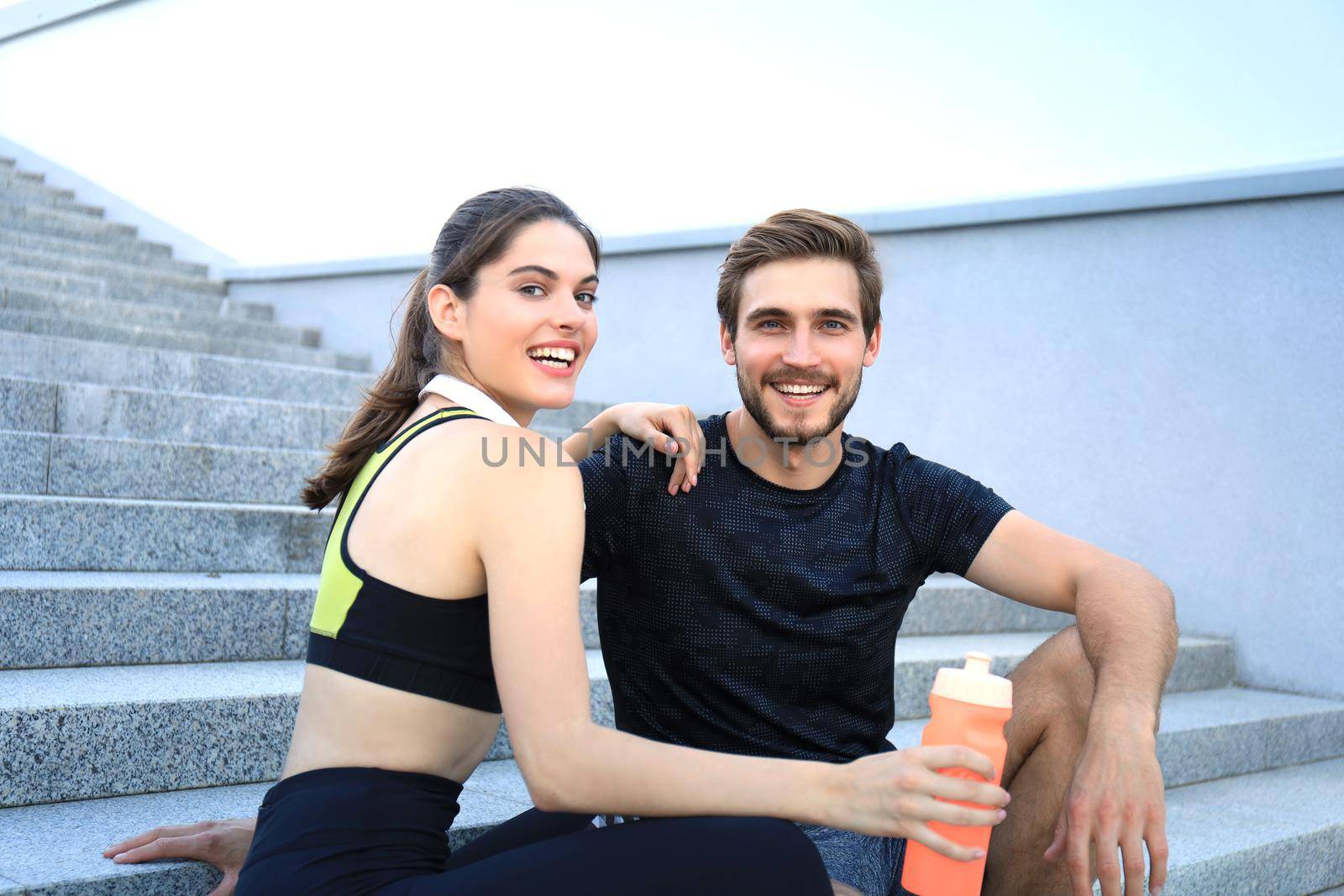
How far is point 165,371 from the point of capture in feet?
15.8

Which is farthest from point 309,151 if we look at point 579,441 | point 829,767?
point 829,767

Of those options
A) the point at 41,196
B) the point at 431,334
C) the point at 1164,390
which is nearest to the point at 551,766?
the point at 431,334

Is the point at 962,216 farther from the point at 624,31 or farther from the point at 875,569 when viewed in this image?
the point at 875,569

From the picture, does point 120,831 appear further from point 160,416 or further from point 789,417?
point 160,416

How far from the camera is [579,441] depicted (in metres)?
2.50

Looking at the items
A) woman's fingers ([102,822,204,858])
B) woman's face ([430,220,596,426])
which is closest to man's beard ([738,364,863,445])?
woman's face ([430,220,596,426])

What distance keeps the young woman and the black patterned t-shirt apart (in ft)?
1.92

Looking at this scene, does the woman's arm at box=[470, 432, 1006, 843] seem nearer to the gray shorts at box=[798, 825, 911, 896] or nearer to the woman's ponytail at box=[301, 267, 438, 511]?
the woman's ponytail at box=[301, 267, 438, 511]

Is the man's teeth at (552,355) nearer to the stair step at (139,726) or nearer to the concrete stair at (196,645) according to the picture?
the concrete stair at (196,645)

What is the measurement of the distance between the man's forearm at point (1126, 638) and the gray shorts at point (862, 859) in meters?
0.46

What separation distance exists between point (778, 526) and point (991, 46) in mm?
3748

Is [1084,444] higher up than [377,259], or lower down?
lower down

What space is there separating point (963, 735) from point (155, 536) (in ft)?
8.20

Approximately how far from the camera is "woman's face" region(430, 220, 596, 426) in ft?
6.12
